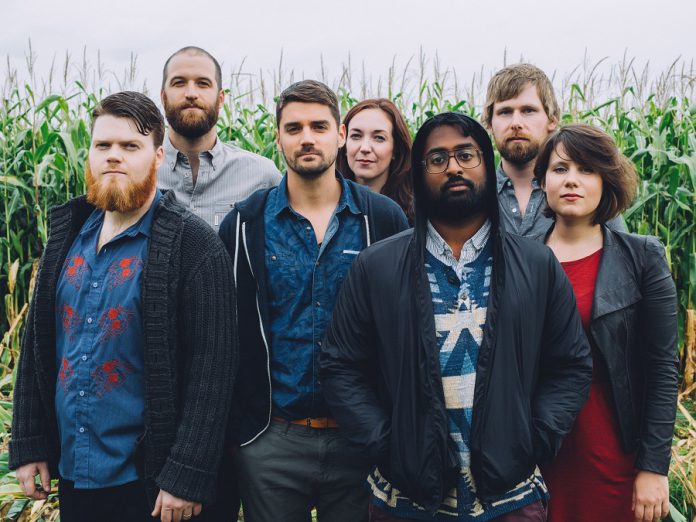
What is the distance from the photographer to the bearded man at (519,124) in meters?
3.15

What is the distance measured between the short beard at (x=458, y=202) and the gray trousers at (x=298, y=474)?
901mm

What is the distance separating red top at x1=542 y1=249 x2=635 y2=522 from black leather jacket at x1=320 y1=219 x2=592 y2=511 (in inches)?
8.8

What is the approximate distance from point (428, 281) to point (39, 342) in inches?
54.9

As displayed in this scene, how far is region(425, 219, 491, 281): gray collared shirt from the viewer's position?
2.11 m

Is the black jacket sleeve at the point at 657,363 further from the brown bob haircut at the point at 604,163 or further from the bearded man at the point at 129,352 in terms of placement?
the bearded man at the point at 129,352

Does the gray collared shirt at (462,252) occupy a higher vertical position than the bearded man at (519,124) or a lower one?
lower

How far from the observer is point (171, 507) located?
219 centimetres

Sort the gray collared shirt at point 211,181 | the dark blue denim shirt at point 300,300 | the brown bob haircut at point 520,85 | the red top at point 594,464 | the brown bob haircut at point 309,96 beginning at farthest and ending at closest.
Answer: the brown bob haircut at point 520,85 < the gray collared shirt at point 211,181 < the brown bob haircut at point 309,96 < the dark blue denim shirt at point 300,300 < the red top at point 594,464

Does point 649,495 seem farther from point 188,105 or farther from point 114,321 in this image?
point 188,105

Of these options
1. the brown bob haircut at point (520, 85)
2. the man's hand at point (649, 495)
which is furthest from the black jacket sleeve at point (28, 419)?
the brown bob haircut at point (520, 85)

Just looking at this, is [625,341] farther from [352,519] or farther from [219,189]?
[219,189]

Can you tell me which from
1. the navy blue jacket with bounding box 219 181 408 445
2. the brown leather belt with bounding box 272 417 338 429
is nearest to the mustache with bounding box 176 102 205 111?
the navy blue jacket with bounding box 219 181 408 445

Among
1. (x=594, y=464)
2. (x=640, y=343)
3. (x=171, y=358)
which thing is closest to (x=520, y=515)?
(x=594, y=464)

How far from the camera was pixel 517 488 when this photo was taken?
2.04 metres
